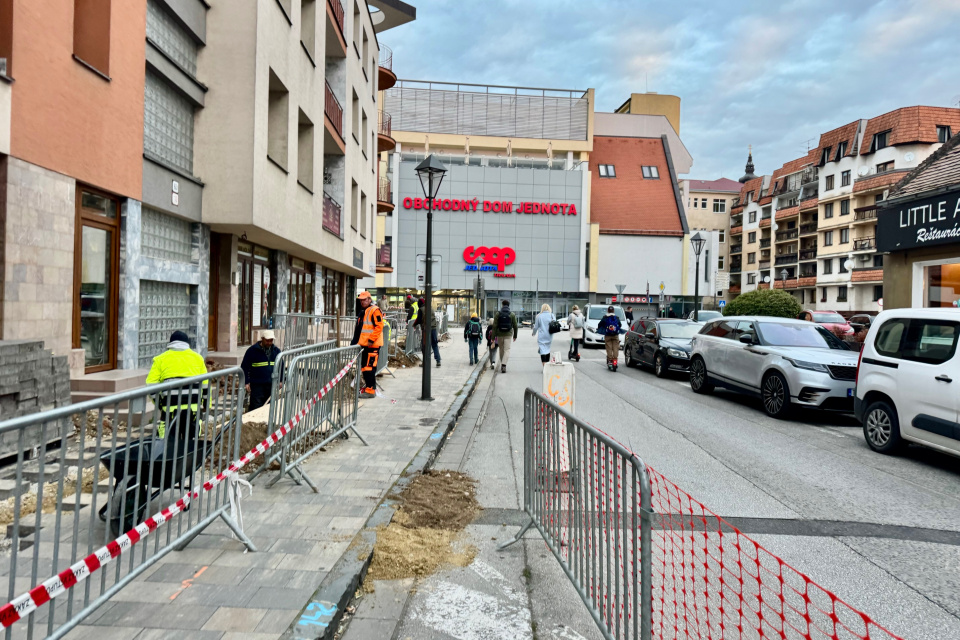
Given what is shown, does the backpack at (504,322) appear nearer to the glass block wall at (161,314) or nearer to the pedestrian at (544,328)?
the pedestrian at (544,328)

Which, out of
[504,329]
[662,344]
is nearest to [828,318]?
[662,344]

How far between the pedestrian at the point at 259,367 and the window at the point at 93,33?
4.48m

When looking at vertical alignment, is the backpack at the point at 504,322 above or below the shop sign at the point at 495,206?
below

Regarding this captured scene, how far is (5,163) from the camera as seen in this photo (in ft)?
22.5

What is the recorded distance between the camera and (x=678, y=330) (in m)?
17.0

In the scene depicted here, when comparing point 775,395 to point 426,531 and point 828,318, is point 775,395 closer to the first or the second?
point 426,531

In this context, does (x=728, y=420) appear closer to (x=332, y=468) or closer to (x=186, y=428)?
(x=332, y=468)

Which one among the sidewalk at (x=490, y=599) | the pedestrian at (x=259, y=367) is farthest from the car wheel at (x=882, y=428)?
the pedestrian at (x=259, y=367)

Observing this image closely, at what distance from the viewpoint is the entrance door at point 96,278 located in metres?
8.59

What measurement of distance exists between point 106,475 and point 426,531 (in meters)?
2.21

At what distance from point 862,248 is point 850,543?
2338 inches

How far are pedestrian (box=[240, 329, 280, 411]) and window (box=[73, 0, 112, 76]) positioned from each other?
4.48 meters

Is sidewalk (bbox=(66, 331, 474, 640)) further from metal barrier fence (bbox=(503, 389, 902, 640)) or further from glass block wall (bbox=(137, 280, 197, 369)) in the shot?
glass block wall (bbox=(137, 280, 197, 369))

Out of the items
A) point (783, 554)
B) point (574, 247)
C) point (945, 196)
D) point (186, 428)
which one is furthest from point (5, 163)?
point (574, 247)
